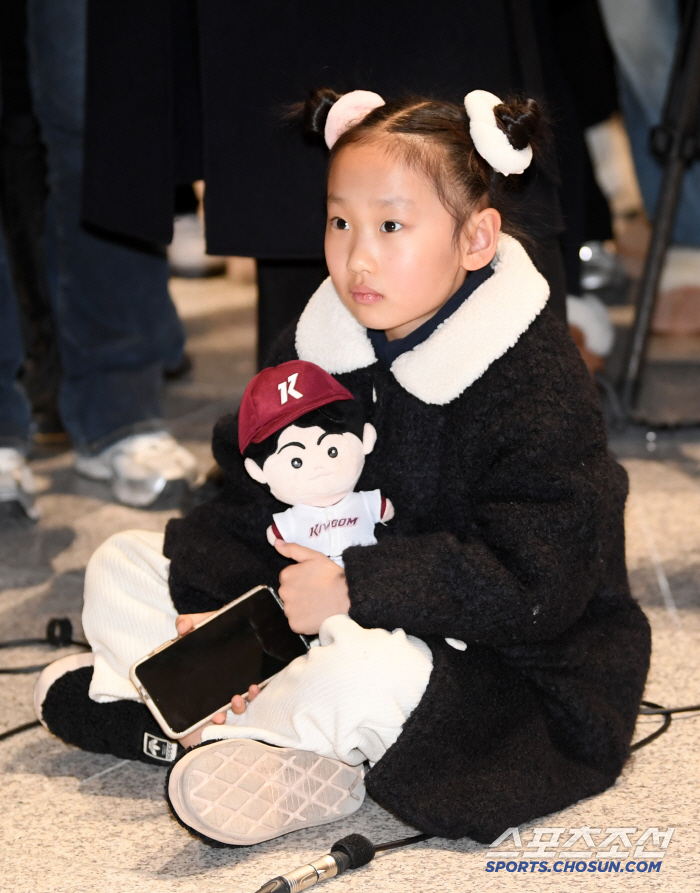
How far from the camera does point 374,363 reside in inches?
40.2

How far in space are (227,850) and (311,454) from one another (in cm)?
32

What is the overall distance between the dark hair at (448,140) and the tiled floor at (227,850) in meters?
0.50

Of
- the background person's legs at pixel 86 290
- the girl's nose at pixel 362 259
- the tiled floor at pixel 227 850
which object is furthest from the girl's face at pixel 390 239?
the background person's legs at pixel 86 290

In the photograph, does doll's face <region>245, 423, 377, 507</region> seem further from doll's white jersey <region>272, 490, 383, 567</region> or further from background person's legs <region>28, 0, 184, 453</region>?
background person's legs <region>28, 0, 184, 453</region>

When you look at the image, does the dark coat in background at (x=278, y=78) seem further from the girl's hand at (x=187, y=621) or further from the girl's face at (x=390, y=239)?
the girl's hand at (x=187, y=621)

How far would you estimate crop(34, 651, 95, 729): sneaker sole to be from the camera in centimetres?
101

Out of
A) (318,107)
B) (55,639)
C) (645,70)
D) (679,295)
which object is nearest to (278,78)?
(318,107)

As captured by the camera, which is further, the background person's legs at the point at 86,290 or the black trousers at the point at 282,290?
the background person's legs at the point at 86,290

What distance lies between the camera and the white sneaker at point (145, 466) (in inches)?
62.1

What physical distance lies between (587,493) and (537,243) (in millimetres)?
314

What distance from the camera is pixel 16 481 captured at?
59.6 inches

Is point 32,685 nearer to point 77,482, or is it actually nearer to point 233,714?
point 233,714

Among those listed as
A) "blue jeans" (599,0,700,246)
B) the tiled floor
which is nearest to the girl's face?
the tiled floor

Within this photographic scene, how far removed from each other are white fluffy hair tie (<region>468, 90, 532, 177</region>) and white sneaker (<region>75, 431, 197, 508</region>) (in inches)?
32.0
